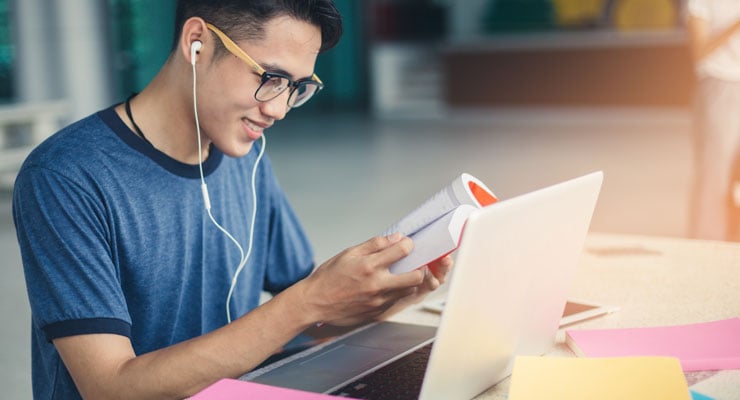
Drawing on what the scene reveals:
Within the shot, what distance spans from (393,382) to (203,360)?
0.83ft

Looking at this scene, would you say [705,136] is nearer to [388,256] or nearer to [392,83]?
[388,256]

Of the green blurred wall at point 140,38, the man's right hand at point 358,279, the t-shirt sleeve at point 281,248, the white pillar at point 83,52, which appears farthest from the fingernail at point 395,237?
the green blurred wall at point 140,38

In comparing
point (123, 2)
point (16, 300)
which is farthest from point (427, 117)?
point (16, 300)

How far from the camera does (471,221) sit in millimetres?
892

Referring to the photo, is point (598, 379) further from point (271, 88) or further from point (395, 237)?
point (271, 88)

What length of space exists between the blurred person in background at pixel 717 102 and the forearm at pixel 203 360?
2333 millimetres

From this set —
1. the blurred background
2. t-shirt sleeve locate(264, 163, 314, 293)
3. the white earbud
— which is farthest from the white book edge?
the blurred background

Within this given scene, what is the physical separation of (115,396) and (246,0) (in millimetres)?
620

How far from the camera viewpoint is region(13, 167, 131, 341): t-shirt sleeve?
47.7 inches

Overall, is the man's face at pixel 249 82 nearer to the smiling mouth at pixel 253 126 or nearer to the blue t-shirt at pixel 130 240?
the smiling mouth at pixel 253 126

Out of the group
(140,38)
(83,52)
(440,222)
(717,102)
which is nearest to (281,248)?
(440,222)

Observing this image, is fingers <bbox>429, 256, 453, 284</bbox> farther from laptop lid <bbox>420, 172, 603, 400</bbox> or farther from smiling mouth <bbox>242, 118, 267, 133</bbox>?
smiling mouth <bbox>242, 118, 267, 133</bbox>

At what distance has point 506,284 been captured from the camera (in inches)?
39.8

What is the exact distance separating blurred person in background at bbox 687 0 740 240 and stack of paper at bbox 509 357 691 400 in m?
2.23
